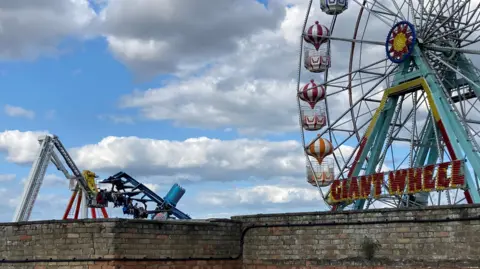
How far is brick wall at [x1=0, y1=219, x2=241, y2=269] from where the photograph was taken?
65.7 ft

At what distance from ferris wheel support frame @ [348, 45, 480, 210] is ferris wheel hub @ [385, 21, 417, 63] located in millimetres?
326

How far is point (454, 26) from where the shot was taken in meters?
28.5

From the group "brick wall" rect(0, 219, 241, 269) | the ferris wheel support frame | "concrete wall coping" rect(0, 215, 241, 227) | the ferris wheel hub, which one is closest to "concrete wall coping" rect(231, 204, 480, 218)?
"concrete wall coping" rect(0, 215, 241, 227)

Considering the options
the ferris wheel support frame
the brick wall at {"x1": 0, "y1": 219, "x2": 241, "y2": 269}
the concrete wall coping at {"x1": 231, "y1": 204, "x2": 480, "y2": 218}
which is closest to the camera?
the concrete wall coping at {"x1": 231, "y1": 204, "x2": 480, "y2": 218}

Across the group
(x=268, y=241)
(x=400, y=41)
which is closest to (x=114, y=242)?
(x=268, y=241)

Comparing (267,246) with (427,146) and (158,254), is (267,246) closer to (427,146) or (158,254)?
(158,254)

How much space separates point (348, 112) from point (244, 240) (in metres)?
11.1

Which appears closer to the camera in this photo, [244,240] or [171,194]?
[244,240]

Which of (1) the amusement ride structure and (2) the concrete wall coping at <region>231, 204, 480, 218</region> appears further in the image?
(1) the amusement ride structure

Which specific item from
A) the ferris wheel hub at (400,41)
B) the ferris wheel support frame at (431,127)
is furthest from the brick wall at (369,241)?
the ferris wheel hub at (400,41)

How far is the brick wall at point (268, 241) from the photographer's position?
58.5ft

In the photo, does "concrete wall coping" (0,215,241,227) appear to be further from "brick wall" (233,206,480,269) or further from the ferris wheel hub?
the ferris wheel hub

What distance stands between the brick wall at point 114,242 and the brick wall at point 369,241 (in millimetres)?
1467

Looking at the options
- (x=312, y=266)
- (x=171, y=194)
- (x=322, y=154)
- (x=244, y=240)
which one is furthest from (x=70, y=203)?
(x=312, y=266)
